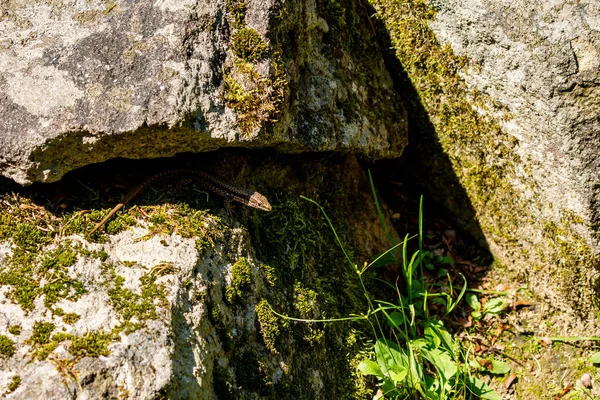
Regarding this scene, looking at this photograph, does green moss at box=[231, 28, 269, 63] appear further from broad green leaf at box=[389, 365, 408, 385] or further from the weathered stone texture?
broad green leaf at box=[389, 365, 408, 385]

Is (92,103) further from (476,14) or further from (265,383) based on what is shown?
(476,14)

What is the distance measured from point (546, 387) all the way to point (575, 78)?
2.26 metres

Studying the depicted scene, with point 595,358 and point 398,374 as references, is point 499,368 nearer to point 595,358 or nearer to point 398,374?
point 595,358

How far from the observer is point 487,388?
400 cm

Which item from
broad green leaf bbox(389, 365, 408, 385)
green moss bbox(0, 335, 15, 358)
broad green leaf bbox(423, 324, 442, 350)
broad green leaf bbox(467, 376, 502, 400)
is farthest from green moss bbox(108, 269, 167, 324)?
broad green leaf bbox(467, 376, 502, 400)

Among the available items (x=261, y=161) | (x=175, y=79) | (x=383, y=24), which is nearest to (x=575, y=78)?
(x=383, y=24)

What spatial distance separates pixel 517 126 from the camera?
4.08 meters

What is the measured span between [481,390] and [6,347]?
10.0 feet

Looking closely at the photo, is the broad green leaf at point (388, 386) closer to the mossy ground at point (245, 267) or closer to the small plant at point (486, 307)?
the mossy ground at point (245, 267)

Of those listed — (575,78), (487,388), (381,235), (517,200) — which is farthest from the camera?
(381,235)

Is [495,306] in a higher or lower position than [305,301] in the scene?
lower

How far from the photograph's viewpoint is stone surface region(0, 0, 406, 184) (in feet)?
9.62

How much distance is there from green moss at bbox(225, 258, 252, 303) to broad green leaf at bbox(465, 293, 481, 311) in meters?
2.03

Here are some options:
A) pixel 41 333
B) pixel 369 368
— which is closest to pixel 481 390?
pixel 369 368
